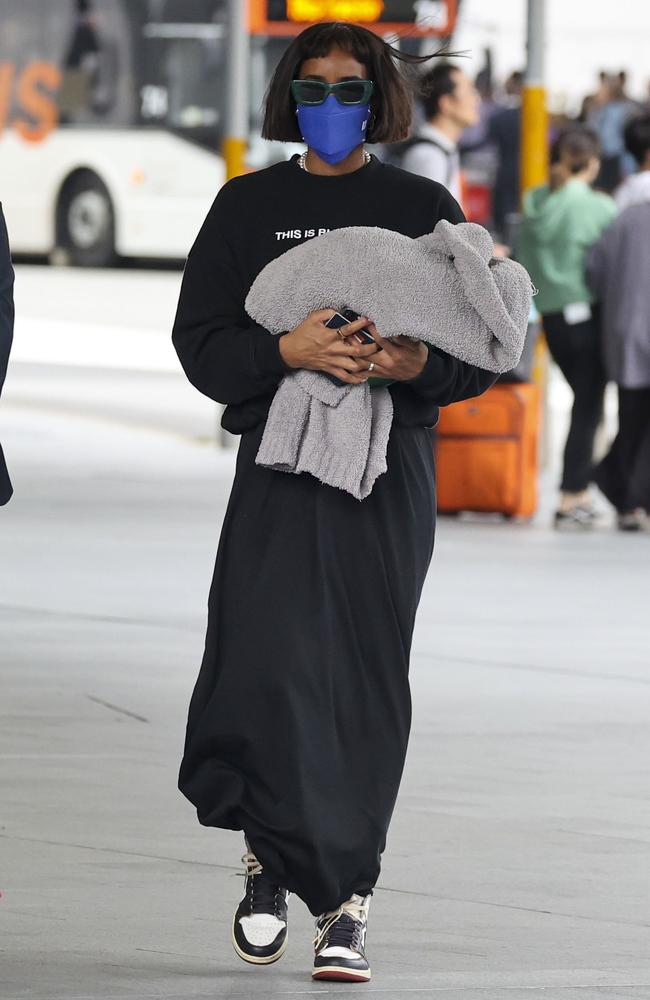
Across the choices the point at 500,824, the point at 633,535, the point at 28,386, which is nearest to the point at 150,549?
the point at 633,535

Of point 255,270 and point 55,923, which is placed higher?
point 255,270

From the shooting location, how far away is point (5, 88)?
92.6ft

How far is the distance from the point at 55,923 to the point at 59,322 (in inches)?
667

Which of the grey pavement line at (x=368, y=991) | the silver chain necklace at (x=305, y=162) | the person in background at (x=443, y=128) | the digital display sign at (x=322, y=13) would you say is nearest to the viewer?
the grey pavement line at (x=368, y=991)

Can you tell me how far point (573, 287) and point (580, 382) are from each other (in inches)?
21.0

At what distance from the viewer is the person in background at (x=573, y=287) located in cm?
1134

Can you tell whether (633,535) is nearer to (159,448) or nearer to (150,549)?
(150,549)

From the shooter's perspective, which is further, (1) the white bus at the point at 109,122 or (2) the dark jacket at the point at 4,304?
(1) the white bus at the point at 109,122

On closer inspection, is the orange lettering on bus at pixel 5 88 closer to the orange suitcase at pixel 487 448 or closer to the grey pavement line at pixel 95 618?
the orange suitcase at pixel 487 448

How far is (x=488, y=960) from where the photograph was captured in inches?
185

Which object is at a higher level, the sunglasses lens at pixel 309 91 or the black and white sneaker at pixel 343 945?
the sunglasses lens at pixel 309 91

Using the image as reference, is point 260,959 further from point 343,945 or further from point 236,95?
point 236,95

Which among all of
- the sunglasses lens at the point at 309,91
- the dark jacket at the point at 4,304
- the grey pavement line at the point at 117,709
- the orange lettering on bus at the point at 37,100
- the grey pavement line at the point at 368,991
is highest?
the sunglasses lens at the point at 309,91

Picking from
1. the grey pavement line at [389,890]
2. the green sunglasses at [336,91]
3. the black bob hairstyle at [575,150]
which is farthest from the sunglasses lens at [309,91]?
the black bob hairstyle at [575,150]
